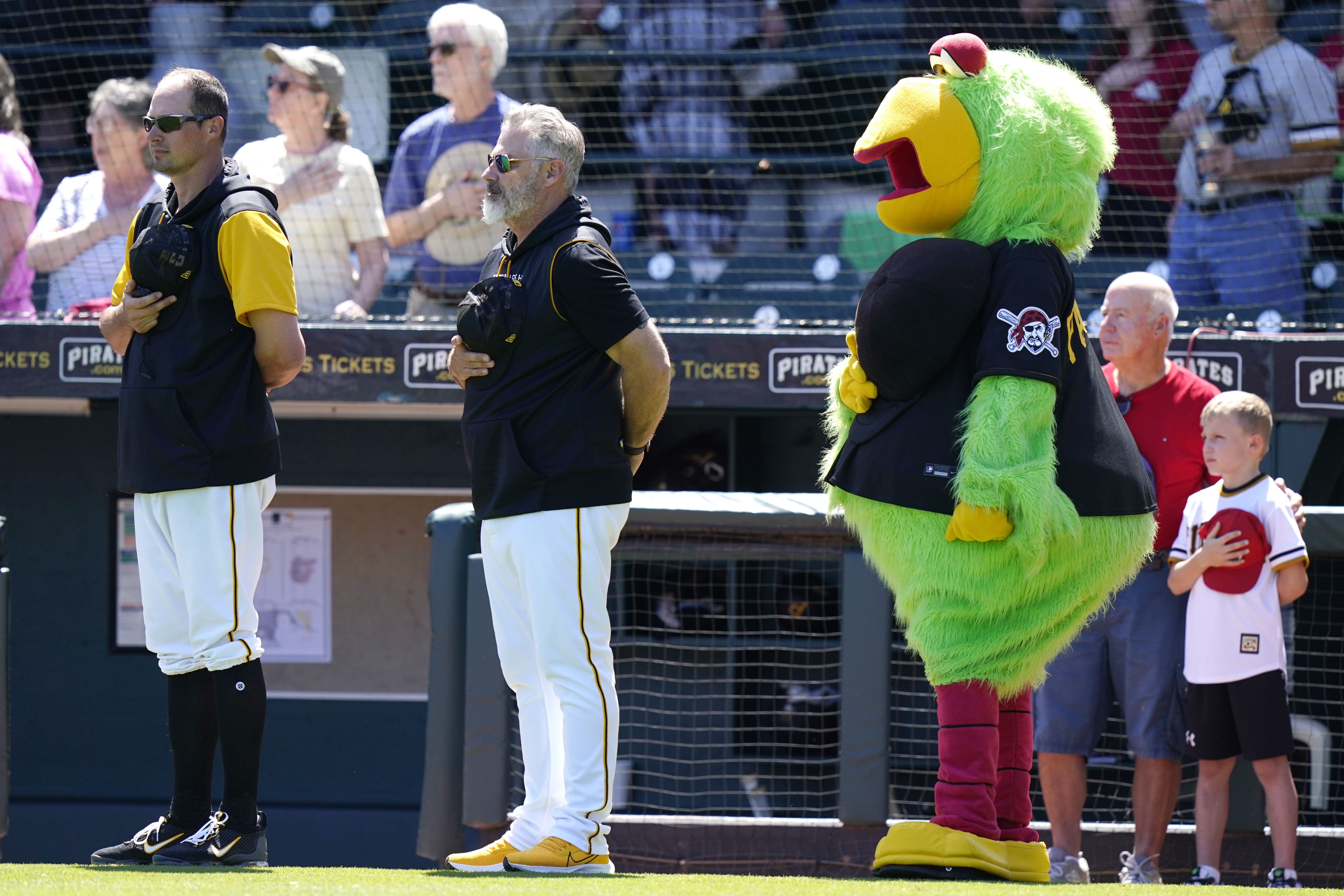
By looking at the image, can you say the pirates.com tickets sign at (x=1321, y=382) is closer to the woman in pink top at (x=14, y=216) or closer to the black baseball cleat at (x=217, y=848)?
the black baseball cleat at (x=217, y=848)

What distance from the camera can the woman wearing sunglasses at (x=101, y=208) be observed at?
5449mm

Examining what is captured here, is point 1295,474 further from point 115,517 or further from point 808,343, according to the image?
point 115,517

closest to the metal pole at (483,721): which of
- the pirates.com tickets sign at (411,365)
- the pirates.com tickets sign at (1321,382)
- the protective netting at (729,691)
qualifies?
the protective netting at (729,691)

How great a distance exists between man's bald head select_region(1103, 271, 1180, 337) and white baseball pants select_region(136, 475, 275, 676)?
243cm

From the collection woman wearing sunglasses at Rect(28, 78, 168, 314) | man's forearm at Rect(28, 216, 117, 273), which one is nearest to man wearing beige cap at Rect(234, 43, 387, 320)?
woman wearing sunglasses at Rect(28, 78, 168, 314)

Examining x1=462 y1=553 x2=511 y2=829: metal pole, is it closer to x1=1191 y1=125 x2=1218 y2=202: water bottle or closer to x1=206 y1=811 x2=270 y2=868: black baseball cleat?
x1=206 y1=811 x2=270 y2=868: black baseball cleat

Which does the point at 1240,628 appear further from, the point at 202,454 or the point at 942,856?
the point at 202,454

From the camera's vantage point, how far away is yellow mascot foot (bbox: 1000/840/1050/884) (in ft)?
9.33

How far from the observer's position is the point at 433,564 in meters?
4.02

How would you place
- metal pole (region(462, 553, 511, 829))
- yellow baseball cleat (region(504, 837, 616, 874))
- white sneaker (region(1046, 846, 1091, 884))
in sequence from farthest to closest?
metal pole (region(462, 553, 511, 829)), white sneaker (region(1046, 846, 1091, 884)), yellow baseball cleat (region(504, 837, 616, 874))

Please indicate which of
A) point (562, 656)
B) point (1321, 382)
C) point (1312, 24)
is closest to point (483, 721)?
point (562, 656)

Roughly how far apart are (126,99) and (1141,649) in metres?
4.10

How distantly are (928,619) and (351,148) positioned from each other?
375 centimetres

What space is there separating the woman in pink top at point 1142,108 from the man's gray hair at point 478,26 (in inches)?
104
